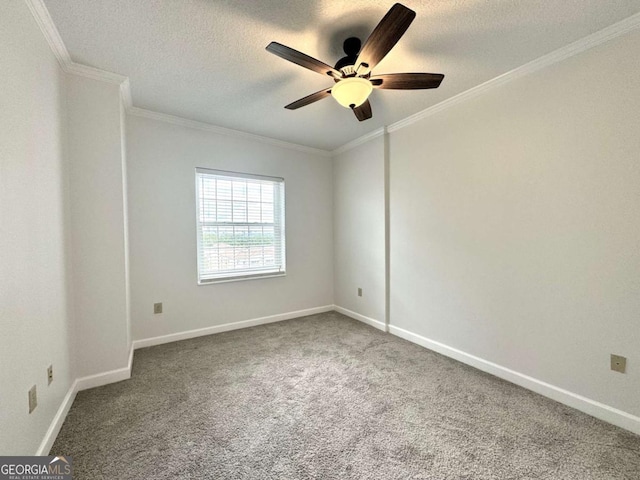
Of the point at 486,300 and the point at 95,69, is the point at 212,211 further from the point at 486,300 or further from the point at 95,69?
the point at 486,300

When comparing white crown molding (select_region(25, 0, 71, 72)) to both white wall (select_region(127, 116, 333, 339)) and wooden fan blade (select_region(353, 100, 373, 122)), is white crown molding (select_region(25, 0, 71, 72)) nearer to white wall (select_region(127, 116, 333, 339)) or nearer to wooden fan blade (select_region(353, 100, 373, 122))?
white wall (select_region(127, 116, 333, 339))

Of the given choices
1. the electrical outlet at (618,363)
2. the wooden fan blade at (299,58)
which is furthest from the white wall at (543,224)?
the wooden fan blade at (299,58)

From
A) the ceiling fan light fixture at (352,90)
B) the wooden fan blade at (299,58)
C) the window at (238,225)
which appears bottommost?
the window at (238,225)

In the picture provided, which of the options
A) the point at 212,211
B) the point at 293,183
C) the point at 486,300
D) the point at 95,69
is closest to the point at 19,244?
the point at 95,69

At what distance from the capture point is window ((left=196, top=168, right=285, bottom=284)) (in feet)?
10.9

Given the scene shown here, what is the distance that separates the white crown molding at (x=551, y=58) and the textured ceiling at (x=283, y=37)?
51 mm

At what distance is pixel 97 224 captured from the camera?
2.20 m

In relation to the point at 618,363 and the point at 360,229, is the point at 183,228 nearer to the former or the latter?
the point at 360,229

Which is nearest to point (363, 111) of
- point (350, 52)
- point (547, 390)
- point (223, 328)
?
point (350, 52)

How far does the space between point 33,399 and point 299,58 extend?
2316 mm

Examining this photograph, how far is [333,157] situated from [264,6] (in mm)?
2787

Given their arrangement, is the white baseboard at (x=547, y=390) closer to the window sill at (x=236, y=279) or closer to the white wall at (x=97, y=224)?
the window sill at (x=236, y=279)

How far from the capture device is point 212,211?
3379 mm

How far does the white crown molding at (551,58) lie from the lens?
1666 millimetres
